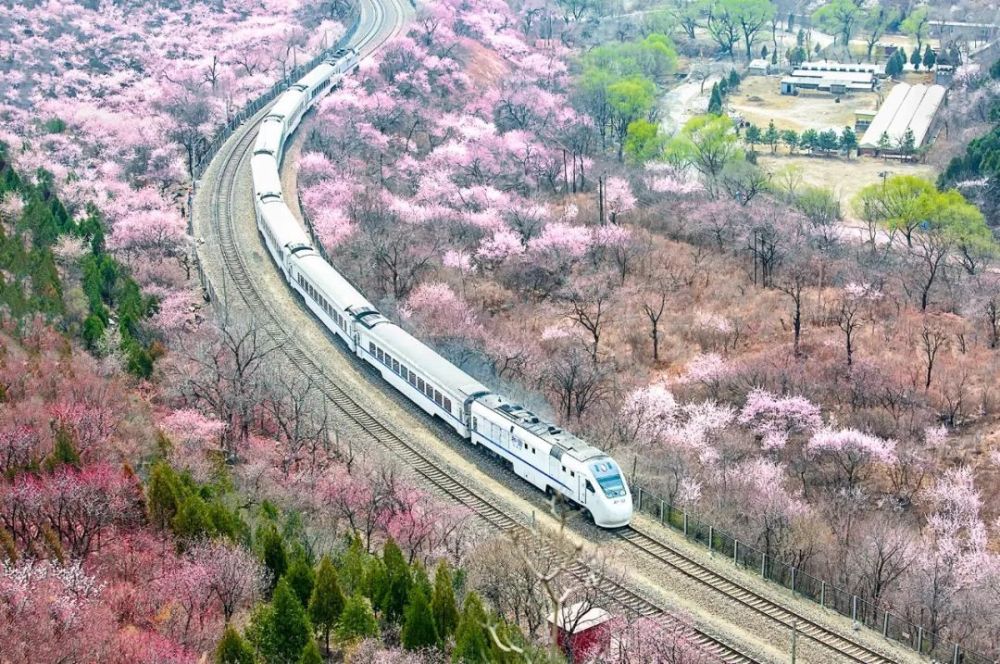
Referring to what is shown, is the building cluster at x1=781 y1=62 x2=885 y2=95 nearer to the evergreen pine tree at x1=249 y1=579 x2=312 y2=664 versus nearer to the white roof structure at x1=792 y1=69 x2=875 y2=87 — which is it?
the white roof structure at x1=792 y1=69 x2=875 y2=87

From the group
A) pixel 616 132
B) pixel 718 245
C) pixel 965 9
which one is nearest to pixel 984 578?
pixel 718 245

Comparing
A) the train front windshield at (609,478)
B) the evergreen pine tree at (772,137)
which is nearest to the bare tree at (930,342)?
the train front windshield at (609,478)

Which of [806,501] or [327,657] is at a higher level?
[327,657]

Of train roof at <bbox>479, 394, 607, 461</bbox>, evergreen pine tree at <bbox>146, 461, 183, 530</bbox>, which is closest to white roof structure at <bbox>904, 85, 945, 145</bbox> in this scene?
train roof at <bbox>479, 394, 607, 461</bbox>

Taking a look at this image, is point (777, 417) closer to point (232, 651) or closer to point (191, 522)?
point (191, 522)

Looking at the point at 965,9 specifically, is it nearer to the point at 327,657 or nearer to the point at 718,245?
the point at 718,245

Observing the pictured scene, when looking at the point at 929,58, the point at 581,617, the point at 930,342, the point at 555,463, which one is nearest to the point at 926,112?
the point at 929,58

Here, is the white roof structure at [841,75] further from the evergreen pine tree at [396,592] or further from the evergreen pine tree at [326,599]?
the evergreen pine tree at [326,599]
